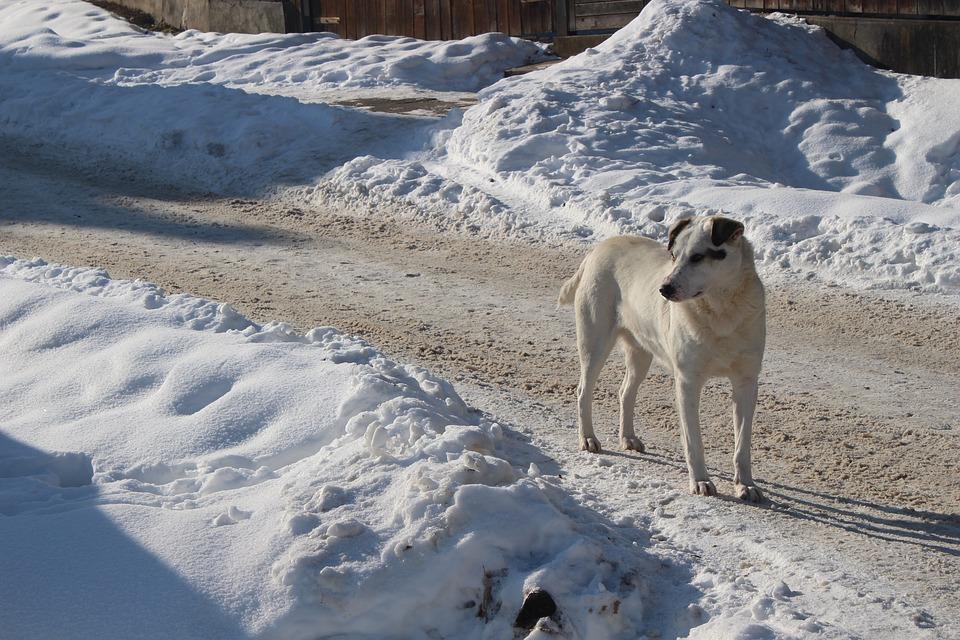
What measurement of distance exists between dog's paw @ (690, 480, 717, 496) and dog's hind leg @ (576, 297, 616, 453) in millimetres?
750

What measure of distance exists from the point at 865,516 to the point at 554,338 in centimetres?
324

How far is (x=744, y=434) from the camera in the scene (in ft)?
17.6

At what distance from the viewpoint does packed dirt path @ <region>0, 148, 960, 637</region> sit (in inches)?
213

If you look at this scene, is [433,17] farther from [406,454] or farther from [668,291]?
[406,454]

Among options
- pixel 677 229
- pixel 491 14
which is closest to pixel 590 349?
pixel 677 229

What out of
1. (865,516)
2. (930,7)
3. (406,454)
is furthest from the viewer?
(930,7)

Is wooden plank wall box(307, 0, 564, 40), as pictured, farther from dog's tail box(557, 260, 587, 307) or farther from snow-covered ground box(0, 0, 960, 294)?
dog's tail box(557, 260, 587, 307)

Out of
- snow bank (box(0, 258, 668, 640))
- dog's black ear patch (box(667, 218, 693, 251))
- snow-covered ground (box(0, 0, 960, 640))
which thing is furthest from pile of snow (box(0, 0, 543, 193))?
dog's black ear patch (box(667, 218, 693, 251))

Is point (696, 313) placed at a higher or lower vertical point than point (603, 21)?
lower

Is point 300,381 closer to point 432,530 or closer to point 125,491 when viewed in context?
point 125,491

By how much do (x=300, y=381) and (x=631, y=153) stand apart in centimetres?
731

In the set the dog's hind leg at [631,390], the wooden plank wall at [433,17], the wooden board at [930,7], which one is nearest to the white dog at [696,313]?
the dog's hind leg at [631,390]

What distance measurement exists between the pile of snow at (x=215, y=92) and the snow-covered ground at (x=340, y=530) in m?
7.61

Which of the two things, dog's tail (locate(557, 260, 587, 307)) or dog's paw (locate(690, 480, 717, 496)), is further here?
dog's tail (locate(557, 260, 587, 307))
